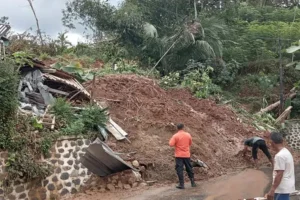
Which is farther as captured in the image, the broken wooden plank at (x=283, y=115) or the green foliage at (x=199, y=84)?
the broken wooden plank at (x=283, y=115)

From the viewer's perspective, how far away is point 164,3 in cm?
2519

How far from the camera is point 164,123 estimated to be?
46.7 feet

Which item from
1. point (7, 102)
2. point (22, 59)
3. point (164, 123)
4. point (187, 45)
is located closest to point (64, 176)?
point (7, 102)

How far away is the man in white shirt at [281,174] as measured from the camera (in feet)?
19.4

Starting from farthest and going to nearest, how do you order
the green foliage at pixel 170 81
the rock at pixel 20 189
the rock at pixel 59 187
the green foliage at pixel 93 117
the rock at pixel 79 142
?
the green foliage at pixel 170 81, the green foliage at pixel 93 117, the rock at pixel 79 142, the rock at pixel 59 187, the rock at pixel 20 189

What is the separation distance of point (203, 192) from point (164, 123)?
3.72 meters

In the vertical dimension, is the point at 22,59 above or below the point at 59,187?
above

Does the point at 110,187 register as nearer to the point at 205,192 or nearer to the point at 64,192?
the point at 64,192

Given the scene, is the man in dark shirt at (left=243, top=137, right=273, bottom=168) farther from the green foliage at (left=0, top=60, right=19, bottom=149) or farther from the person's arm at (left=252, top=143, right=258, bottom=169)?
the green foliage at (left=0, top=60, right=19, bottom=149)

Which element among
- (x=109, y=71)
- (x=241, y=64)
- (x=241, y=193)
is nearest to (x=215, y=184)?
(x=241, y=193)

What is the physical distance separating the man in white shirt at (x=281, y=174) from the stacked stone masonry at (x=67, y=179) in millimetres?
5885

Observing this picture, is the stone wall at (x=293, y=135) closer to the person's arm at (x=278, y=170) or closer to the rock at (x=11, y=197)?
the rock at (x=11, y=197)

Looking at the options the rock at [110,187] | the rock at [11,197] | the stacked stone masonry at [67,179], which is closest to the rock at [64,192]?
the stacked stone masonry at [67,179]

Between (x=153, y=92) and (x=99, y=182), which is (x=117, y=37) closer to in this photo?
(x=153, y=92)
